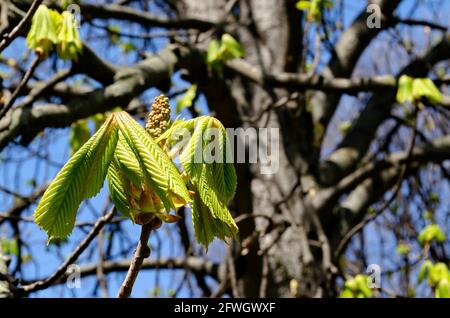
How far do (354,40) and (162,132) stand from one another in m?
2.59

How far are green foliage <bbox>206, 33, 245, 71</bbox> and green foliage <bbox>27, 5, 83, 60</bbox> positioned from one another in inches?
28.5

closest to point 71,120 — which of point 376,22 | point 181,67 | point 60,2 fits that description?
point 60,2

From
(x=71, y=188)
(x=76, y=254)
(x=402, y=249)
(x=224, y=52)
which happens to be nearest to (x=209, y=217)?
(x=71, y=188)

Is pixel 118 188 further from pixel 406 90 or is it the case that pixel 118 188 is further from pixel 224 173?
pixel 406 90

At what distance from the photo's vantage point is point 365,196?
130 inches

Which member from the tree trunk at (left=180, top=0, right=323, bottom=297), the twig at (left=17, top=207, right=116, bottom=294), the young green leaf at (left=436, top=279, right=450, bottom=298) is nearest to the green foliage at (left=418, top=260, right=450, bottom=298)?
the young green leaf at (left=436, top=279, right=450, bottom=298)

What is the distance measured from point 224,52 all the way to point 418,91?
0.79 m

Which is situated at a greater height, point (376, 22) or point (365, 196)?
point (376, 22)

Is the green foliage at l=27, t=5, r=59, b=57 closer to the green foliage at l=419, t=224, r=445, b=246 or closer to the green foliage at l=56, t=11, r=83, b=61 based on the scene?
the green foliage at l=56, t=11, r=83, b=61

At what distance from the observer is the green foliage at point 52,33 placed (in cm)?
194

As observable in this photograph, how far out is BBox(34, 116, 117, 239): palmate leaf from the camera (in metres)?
0.90

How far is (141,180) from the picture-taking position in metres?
0.90

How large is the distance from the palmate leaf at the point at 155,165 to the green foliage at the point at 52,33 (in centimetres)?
106
